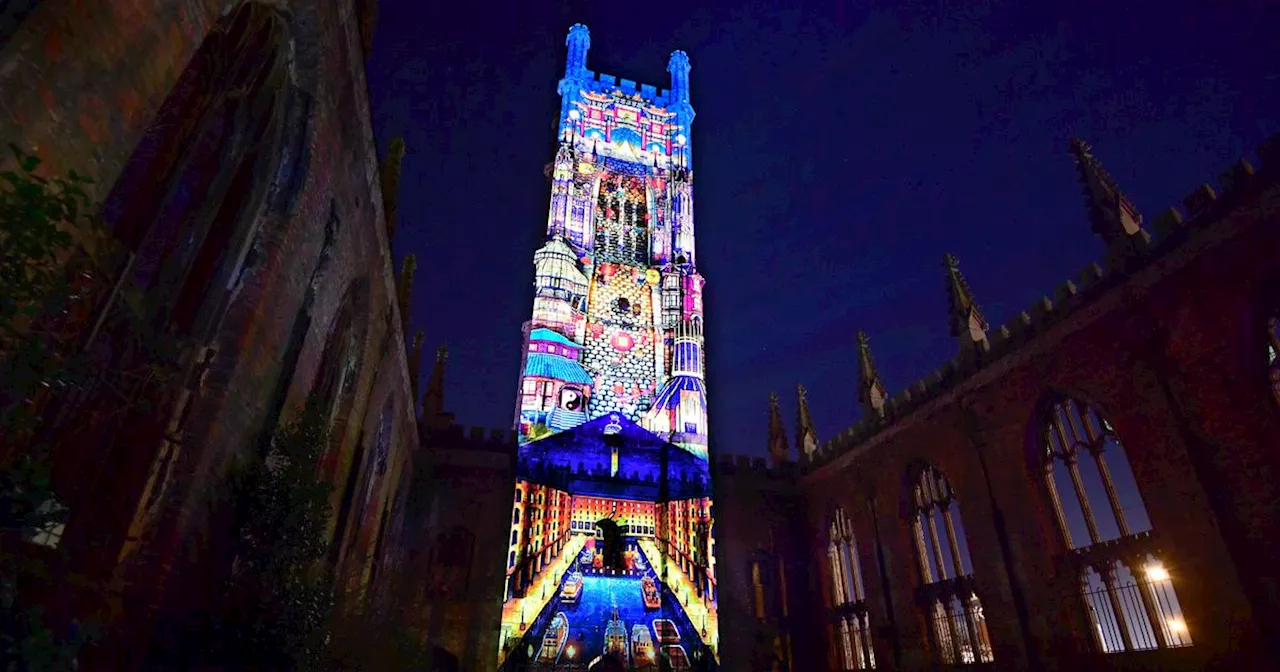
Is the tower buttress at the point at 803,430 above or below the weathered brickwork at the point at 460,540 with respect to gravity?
above

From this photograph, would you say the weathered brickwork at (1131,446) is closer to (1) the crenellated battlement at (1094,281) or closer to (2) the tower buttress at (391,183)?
(1) the crenellated battlement at (1094,281)

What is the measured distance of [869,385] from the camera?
22172mm

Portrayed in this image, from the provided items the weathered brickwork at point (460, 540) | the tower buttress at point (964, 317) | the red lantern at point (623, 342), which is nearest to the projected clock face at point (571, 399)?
the red lantern at point (623, 342)

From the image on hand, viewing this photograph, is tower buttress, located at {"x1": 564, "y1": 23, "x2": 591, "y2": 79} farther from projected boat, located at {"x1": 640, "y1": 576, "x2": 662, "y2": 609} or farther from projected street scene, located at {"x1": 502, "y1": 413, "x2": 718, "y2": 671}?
projected boat, located at {"x1": 640, "y1": 576, "x2": 662, "y2": 609}

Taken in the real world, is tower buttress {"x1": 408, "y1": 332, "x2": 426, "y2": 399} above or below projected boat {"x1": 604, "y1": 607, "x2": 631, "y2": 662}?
above

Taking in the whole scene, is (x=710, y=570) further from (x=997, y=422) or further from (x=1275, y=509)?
(x=1275, y=509)

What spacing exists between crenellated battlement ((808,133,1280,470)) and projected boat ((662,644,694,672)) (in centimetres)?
1022

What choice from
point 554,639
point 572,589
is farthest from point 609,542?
point 554,639

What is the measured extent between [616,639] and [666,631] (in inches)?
79.2

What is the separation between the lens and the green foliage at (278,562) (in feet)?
17.9

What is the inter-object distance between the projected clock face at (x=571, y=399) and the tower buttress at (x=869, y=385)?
11.9 meters

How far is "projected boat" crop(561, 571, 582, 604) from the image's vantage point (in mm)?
22438

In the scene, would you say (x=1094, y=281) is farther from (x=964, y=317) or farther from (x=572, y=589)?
(x=572, y=589)

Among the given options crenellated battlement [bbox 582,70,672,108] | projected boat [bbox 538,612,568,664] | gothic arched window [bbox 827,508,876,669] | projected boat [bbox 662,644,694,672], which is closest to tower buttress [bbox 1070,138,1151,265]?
gothic arched window [bbox 827,508,876,669]
